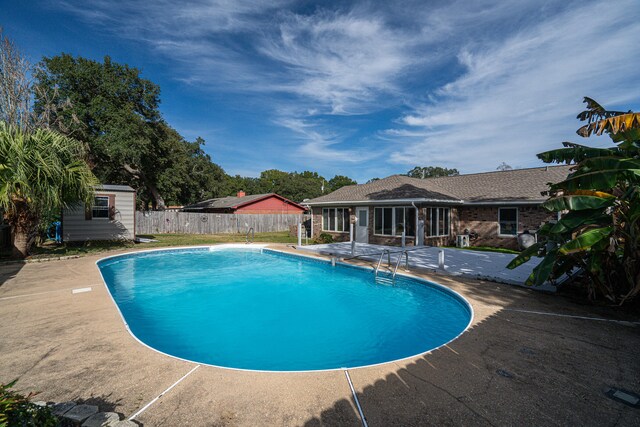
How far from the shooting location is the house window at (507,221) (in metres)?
16.6

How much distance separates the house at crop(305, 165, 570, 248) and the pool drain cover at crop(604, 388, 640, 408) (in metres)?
12.7

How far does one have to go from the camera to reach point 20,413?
2176 mm

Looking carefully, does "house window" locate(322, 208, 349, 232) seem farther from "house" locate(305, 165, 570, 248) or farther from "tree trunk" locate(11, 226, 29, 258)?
"tree trunk" locate(11, 226, 29, 258)

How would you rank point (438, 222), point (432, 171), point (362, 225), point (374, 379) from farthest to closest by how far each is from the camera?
point (432, 171) < point (362, 225) < point (438, 222) < point (374, 379)

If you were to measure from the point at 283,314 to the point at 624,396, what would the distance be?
258 inches

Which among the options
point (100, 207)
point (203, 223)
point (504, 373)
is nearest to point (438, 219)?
point (504, 373)

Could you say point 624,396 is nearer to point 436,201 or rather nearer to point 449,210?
point 436,201

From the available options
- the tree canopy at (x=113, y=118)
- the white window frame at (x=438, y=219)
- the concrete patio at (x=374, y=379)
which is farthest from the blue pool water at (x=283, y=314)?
the tree canopy at (x=113, y=118)

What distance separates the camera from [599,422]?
9.84ft

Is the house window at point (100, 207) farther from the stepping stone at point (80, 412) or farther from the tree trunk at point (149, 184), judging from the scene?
the stepping stone at point (80, 412)

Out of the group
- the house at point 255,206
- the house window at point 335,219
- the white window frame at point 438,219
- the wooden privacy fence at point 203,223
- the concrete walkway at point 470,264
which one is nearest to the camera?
the concrete walkway at point 470,264

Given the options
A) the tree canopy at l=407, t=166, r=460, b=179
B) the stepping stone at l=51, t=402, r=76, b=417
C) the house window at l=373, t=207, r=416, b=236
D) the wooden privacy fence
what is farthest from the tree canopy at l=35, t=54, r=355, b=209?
the tree canopy at l=407, t=166, r=460, b=179

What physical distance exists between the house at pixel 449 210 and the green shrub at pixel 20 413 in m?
15.4

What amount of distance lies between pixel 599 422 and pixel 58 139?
55.0ft
